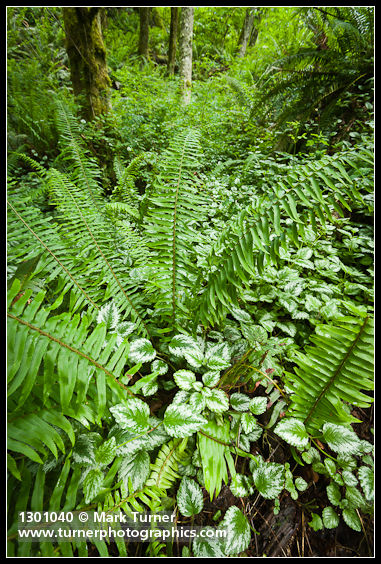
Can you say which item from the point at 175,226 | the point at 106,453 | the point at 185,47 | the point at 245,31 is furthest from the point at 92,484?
the point at 245,31

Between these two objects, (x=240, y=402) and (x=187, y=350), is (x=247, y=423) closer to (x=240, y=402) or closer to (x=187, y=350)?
(x=240, y=402)

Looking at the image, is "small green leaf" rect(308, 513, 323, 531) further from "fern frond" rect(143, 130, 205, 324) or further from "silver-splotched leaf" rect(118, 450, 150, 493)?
"fern frond" rect(143, 130, 205, 324)

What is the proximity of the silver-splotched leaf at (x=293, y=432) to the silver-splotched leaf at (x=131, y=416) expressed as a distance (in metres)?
0.62

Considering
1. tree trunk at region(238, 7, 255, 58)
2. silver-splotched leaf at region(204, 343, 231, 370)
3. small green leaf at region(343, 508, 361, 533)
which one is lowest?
small green leaf at region(343, 508, 361, 533)

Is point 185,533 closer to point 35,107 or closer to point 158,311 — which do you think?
point 158,311

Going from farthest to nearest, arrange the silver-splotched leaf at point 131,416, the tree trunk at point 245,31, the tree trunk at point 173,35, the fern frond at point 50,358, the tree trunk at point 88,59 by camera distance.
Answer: the tree trunk at point 245,31 → the tree trunk at point 173,35 → the tree trunk at point 88,59 → the silver-splotched leaf at point 131,416 → the fern frond at point 50,358

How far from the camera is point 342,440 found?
118cm

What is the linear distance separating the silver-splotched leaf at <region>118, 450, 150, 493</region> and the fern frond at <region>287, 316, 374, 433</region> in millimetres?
756

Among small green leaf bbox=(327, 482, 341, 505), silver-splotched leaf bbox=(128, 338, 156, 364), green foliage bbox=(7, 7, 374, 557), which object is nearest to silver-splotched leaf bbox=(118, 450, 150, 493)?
green foliage bbox=(7, 7, 374, 557)

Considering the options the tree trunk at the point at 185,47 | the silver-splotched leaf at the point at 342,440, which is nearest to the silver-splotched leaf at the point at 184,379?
the silver-splotched leaf at the point at 342,440

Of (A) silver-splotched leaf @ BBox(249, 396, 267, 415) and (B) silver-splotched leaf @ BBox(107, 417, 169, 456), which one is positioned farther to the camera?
(A) silver-splotched leaf @ BBox(249, 396, 267, 415)

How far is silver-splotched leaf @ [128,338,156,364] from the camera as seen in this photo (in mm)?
1289

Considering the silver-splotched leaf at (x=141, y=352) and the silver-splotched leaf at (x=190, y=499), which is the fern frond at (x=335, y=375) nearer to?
the silver-splotched leaf at (x=190, y=499)

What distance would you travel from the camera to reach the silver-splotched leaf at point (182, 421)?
1046mm
